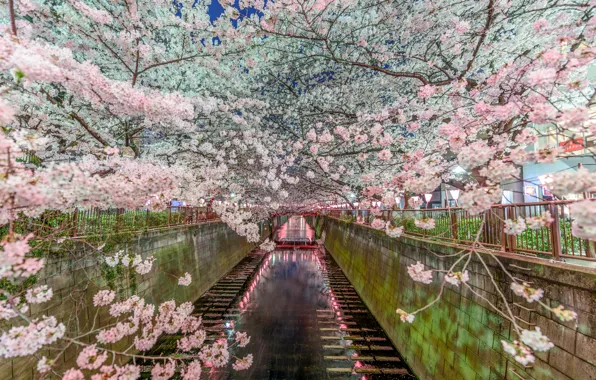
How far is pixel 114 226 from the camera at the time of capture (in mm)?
9125

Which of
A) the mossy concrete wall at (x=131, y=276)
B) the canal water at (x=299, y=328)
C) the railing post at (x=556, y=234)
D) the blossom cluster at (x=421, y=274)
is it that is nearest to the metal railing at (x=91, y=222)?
the mossy concrete wall at (x=131, y=276)

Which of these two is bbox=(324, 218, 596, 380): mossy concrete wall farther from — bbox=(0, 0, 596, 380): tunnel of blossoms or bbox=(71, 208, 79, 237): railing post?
bbox=(71, 208, 79, 237): railing post

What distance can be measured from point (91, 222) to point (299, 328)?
32.7 ft

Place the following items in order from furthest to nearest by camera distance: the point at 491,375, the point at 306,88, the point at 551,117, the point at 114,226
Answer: the point at 306,88, the point at 114,226, the point at 491,375, the point at 551,117

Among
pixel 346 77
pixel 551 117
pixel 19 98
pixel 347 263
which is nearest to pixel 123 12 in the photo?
pixel 19 98

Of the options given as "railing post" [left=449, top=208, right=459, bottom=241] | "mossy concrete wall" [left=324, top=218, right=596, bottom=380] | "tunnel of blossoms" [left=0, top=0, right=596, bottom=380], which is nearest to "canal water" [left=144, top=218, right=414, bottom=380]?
"tunnel of blossoms" [left=0, top=0, right=596, bottom=380]

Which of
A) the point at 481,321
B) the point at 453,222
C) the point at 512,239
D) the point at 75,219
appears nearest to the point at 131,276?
the point at 75,219

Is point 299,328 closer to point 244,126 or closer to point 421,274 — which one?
point 421,274

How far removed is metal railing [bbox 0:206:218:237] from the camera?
566cm

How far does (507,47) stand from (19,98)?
1285 centimetres

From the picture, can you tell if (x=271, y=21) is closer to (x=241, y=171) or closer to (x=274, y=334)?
(x=241, y=171)

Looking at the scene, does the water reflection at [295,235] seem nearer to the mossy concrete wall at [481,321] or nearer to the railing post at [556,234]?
the mossy concrete wall at [481,321]

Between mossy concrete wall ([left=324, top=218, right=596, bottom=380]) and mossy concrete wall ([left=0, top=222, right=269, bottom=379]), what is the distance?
27.0ft

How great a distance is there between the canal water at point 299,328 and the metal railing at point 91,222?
16.8 ft
